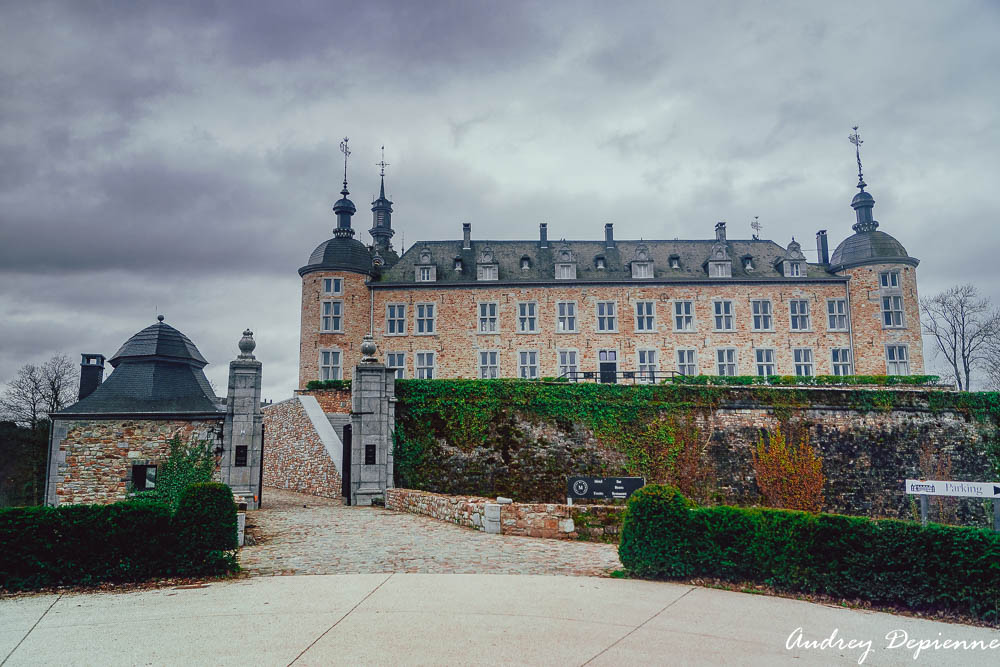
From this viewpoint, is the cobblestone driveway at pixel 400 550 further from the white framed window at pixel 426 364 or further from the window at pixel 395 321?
the window at pixel 395 321

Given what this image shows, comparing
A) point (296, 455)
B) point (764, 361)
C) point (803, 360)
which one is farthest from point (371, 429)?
point (803, 360)

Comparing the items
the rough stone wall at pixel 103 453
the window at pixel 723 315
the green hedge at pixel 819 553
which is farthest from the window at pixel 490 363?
the green hedge at pixel 819 553

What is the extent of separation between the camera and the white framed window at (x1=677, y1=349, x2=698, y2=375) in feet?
112

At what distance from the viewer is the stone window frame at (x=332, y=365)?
1318 inches

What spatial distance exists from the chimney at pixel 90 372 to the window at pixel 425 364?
1495 centimetres

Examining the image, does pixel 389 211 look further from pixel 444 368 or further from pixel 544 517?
pixel 544 517

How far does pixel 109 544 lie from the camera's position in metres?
9.91

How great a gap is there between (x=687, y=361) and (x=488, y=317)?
1027 cm

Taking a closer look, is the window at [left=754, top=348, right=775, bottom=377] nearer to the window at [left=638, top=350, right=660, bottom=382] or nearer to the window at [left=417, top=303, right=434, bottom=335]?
the window at [left=638, top=350, right=660, bottom=382]

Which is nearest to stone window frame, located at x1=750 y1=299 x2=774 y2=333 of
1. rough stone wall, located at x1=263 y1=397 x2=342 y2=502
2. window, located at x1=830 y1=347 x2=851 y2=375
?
window, located at x1=830 y1=347 x2=851 y2=375

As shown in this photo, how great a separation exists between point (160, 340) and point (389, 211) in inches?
1164

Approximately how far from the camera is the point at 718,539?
33.8ft

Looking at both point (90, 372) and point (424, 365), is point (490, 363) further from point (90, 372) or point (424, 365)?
point (90, 372)

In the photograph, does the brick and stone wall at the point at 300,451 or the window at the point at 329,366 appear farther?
the window at the point at 329,366
